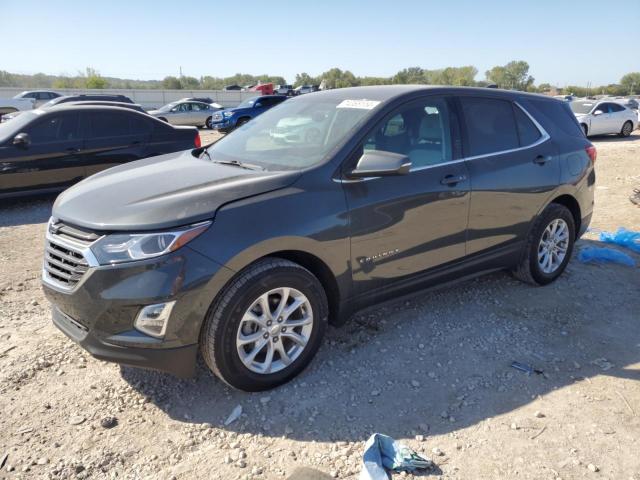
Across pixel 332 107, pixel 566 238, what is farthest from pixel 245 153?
pixel 566 238

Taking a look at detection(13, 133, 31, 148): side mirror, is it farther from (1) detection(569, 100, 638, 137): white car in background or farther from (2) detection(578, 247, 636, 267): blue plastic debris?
(1) detection(569, 100, 638, 137): white car in background

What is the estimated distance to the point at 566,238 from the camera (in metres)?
4.78

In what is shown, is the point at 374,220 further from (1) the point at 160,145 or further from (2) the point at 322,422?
(1) the point at 160,145

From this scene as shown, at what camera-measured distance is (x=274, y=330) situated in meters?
3.01

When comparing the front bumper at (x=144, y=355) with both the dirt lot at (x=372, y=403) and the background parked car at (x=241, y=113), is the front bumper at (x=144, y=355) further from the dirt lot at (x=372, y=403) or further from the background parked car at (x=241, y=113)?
the background parked car at (x=241, y=113)

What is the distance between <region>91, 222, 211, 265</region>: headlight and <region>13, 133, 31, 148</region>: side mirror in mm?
5893

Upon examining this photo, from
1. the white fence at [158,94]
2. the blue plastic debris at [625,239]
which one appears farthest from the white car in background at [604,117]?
the white fence at [158,94]

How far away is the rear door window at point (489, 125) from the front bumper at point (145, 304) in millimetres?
2320

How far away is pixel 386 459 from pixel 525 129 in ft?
10.3

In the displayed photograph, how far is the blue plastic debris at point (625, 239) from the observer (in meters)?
5.91

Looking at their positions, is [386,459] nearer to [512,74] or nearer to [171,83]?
[171,83]

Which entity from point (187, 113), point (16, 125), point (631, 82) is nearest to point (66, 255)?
point (16, 125)

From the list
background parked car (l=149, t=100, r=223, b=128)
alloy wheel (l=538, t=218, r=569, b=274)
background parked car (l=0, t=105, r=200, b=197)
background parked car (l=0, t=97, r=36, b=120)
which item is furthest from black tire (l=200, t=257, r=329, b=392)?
background parked car (l=149, t=100, r=223, b=128)

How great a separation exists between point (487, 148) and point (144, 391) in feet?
10.1
